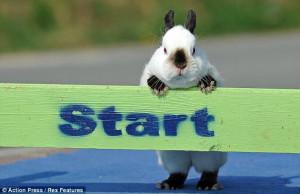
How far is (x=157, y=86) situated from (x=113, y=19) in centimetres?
2028

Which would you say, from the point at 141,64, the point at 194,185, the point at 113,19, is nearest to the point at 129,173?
the point at 194,185

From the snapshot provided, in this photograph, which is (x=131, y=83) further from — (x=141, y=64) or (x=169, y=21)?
(x=169, y=21)

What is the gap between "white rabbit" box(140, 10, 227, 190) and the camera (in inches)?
241

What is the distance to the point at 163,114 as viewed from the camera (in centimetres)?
609

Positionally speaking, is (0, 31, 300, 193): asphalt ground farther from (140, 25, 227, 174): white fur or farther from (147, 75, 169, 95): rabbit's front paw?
(147, 75, 169, 95): rabbit's front paw

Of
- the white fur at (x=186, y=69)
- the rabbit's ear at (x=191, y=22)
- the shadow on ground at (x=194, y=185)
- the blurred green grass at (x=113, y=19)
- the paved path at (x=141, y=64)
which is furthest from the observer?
the blurred green grass at (x=113, y=19)

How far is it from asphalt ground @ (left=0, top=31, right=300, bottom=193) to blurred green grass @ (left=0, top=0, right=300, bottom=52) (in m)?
0.95

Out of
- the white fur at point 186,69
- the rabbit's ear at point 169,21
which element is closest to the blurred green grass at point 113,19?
the white fur at point 186,69

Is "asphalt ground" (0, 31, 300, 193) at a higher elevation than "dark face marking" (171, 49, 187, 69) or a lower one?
higher

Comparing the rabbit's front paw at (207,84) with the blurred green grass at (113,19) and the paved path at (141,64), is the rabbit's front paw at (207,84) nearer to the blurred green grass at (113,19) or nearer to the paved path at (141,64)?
the paved path at (141,64)

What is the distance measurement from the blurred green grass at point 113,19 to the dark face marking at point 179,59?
54.2 ft

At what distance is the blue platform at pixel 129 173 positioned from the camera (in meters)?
Result: 6.99

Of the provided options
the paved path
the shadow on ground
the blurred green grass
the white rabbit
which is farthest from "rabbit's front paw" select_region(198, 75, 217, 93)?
the blurred green grass

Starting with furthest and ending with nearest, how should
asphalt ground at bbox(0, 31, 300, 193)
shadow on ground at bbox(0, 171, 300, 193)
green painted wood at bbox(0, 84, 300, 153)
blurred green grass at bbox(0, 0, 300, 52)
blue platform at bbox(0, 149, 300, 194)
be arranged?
blurred green grass at bbox(0, 0, 300, 52) < asphalt ground at bbox(0, 31, 300, 193) < blue platform at bbox(0, 149, 300, 194) < shadow on ground at bbox(0, 171, 300, 193) < green painted wood at bbox(0, 84, 300, 153)
